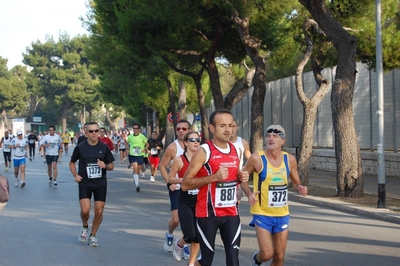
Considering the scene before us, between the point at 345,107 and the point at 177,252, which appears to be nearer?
the point at 177,252

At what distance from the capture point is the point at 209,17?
23.2 metres

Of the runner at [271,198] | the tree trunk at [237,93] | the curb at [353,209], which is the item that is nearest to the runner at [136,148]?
the curb at [353,209]

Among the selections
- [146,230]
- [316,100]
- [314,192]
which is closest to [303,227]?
[146,230]

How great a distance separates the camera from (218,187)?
6.00 meters

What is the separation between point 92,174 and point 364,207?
23.0 ft

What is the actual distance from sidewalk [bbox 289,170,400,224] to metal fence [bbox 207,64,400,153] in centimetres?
164

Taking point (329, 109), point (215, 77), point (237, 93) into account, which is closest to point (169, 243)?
point (215, 77)

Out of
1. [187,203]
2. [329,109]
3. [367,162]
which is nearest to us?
[187,203]

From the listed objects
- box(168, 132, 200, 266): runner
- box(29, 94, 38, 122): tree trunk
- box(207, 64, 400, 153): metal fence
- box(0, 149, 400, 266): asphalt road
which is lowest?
box(0, 149, 400, 266): asphalt road

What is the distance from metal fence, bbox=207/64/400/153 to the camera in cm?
2198

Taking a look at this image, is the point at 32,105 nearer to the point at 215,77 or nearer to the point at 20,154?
the point at 215,77

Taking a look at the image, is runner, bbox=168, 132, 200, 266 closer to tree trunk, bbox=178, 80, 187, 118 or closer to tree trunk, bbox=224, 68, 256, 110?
tree trunk, bbox=224, 68, 256, 110

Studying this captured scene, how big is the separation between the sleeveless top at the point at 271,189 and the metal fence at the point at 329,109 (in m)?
15.9

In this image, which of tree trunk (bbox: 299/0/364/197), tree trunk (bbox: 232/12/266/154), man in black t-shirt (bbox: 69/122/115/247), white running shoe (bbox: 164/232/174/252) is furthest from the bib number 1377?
tree trunk (bbox: 232/12/266/154)
